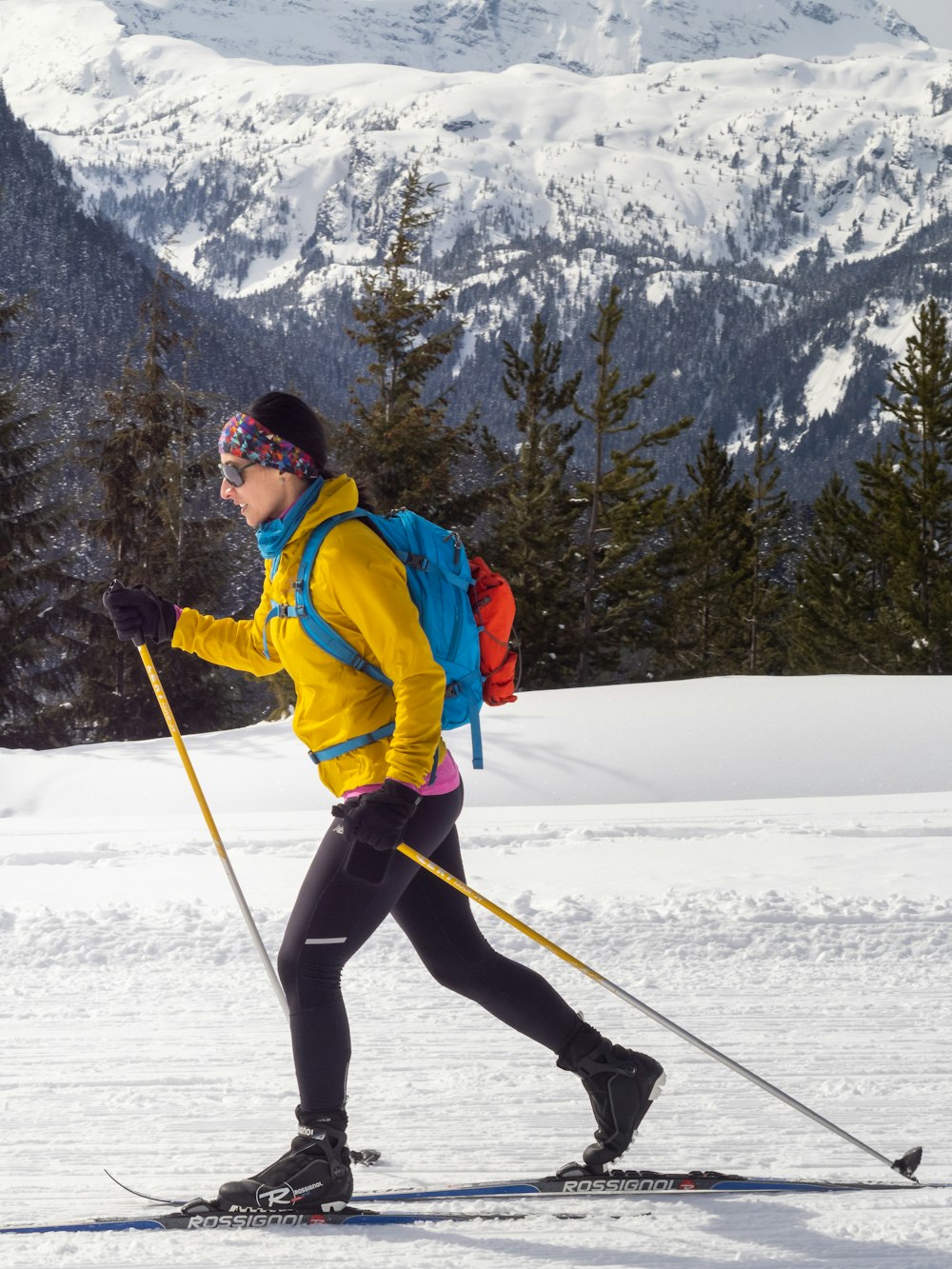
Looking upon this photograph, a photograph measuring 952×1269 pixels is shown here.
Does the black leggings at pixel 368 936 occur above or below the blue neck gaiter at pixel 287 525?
below

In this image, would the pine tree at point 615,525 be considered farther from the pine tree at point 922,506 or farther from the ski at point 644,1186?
the ski at point 644,1186

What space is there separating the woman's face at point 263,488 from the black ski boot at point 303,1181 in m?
1.39

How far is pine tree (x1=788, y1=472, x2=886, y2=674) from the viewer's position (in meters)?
30.5

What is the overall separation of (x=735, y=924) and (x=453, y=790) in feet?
8.60

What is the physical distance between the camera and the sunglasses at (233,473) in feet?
8.80

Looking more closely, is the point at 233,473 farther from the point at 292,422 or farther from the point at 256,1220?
the point at 256,1220

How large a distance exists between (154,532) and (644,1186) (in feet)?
78.1

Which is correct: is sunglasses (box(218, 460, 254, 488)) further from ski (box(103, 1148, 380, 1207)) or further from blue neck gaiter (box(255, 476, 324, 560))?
ski (box(103, 1148, 380, 1207))

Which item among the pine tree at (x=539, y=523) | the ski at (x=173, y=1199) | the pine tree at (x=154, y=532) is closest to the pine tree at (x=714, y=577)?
the pine tree at (x=539, y=523)

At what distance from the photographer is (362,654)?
2586mm

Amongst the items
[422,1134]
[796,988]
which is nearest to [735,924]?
[796,988]

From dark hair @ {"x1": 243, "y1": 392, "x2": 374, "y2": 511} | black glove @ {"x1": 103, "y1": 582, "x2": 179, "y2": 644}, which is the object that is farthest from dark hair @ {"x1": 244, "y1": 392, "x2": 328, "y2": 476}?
black glove @ {"x1": 103, "y1": 582, "x2": 179, "y2": 644}

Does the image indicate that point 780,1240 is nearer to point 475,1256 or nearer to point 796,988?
point 475,1256

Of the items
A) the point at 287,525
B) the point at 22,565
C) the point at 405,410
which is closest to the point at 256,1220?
the point at 287,525
